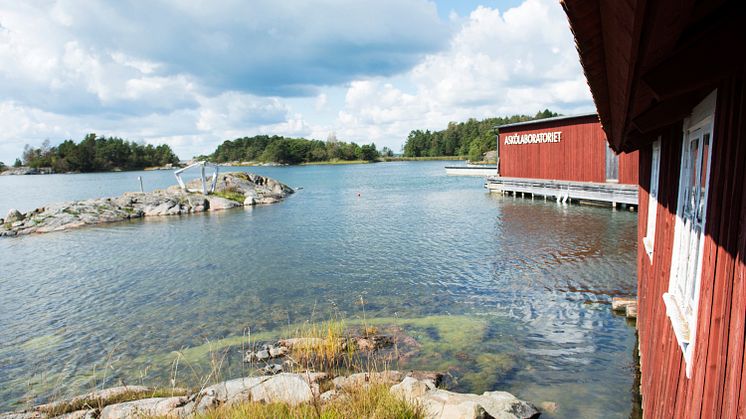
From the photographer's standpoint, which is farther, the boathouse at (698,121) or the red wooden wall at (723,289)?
the red wooden wall at (723,289)

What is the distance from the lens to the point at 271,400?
6031 millimetres

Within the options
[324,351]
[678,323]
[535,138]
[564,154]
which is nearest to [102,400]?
[324,351]

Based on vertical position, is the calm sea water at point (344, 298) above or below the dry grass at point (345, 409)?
below

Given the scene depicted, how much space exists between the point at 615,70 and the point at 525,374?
6.80 metres

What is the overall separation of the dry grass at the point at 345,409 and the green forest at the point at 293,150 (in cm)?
16044

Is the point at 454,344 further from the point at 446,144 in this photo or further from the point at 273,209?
the point at 446,144

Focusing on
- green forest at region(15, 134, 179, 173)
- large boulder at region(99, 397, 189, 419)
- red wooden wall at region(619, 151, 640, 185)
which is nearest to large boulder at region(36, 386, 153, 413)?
large boulder at region(99, 397, 189, 419)

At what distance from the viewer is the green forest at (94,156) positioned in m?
130

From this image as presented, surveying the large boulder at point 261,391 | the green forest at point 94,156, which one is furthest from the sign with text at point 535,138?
the green forest at point 94,156

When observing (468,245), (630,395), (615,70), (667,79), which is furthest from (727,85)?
(468,245)

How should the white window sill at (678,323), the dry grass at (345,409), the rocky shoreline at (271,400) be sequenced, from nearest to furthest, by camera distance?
the white window sill at (678,323)
the dry grass at (345,409)
the rocky shoreline at (271,400)

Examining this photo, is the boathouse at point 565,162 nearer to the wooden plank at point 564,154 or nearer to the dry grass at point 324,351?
the wooden plank at point 564,154

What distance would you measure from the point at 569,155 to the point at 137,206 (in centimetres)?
3083

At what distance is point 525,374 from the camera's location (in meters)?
8.01
